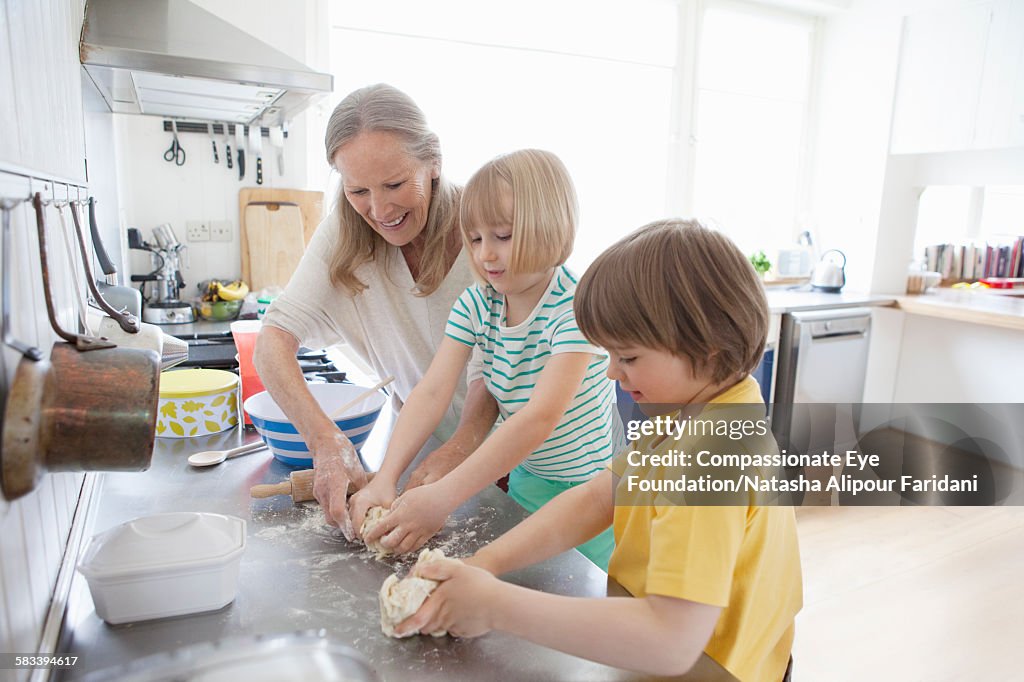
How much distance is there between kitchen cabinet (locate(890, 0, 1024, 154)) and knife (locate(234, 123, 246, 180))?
317 centimetres

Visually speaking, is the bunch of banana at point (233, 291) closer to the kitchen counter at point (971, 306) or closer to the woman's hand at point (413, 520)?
the woman's hand at point (413, 520)

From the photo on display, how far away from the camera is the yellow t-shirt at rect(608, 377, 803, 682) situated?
632mm

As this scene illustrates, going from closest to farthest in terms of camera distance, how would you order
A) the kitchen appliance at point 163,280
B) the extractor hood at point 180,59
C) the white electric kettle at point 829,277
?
the extractor hood at point 180,59, the kitchen appliance at point 163,280, the white electric kettle at point 829,277

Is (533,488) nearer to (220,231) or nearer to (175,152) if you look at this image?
(220,231)

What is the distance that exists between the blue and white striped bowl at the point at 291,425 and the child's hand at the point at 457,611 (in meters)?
0.52

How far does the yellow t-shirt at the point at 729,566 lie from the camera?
632mm

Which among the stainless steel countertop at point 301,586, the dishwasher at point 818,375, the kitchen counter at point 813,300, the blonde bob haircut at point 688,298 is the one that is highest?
the blonde bob haircut at point 688,298

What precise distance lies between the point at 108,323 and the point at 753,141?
12.3 ft

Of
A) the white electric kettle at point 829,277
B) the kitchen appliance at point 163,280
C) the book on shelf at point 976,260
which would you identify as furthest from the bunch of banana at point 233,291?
the book on shelf at point 976,260

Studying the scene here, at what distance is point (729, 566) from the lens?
638 millimetres

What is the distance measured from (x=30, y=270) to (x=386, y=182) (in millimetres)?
632

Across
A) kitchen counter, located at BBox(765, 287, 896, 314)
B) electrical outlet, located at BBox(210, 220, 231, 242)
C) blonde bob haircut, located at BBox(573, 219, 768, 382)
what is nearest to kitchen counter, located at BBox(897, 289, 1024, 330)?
kitchen counter, located at BBox(765, 287, 896, 314)

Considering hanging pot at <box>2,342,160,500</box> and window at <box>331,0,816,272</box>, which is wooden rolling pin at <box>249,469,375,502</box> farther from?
window at <box>331,0,816,272</box>

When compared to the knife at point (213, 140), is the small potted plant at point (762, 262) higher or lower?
lower
